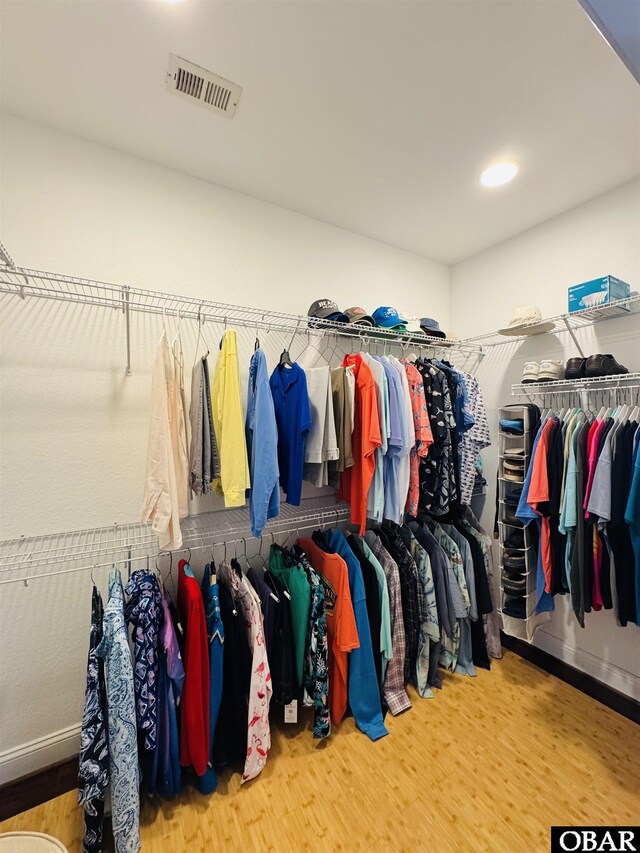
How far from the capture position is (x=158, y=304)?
176cm

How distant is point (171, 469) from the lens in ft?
4.56

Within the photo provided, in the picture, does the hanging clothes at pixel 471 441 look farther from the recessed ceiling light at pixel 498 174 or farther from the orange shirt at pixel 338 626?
the recessed ceiling light at pixel 498 174

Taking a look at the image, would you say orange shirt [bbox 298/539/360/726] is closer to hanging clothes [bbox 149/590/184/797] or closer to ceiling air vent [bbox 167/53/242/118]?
hanging clothes [bbox 149/590/184/797]

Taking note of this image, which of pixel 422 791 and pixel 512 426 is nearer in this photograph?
pixel 422 791

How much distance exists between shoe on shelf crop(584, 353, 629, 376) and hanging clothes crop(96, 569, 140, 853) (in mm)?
2263

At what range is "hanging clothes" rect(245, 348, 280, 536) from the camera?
57.9 inches

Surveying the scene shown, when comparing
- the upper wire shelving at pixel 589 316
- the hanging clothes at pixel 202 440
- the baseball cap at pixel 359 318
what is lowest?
the hanging clothes at pixel 202 440

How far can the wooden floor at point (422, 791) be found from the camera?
130 centimetres

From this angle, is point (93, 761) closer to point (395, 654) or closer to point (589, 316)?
point (395, 654)

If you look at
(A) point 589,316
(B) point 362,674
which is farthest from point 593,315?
(B) point 362,674

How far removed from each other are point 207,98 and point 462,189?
4.26 feet

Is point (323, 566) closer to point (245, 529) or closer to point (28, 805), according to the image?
point (245, 529)

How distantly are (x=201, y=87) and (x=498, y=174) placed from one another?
1.41 meters

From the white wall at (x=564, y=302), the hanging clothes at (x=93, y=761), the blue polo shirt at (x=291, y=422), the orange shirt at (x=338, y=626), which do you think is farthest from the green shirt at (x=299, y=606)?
the white wall at (x=564, y=302)
